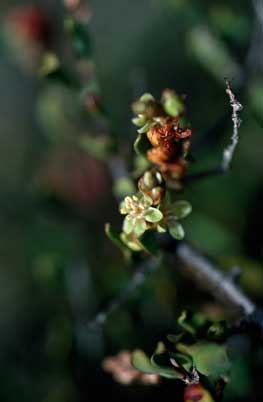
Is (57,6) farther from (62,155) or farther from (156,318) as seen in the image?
(156,318)

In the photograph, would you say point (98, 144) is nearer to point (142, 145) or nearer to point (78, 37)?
point (78, 37)

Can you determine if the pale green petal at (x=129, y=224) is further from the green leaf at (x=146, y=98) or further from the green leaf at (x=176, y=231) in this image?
the green leaf at (x=146, y=98)

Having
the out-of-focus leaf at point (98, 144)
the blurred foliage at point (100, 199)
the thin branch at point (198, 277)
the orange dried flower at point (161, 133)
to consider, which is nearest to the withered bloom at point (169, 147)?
the orange dried flower at point (161, 133)

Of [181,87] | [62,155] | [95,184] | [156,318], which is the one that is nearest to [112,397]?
[156,318]

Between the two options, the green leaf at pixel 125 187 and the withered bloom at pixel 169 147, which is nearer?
the withered bloom at pixel 169 147

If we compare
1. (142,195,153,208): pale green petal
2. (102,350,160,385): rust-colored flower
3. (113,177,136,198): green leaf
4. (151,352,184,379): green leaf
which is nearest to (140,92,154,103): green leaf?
(142,195,153,208): pale green petal
